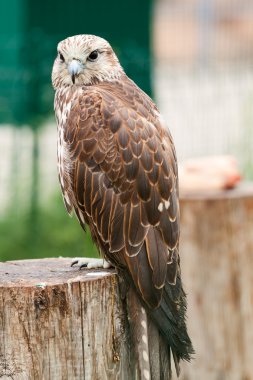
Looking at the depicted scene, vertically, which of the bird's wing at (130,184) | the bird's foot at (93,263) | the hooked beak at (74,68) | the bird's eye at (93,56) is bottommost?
the bird's foot at (93,263)

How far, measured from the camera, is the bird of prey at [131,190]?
5.79 metres

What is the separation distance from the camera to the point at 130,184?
6.02m

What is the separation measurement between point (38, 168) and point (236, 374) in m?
3.83

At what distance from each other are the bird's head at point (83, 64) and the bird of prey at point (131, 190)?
1.19 feet

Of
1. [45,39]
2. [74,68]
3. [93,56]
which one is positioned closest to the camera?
[74,68]

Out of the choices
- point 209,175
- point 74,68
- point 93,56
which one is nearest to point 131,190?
point 74,68

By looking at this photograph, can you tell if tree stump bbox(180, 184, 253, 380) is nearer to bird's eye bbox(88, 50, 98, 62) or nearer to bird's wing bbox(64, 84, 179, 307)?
bird's eye bbox(88, 50, 98, 62)

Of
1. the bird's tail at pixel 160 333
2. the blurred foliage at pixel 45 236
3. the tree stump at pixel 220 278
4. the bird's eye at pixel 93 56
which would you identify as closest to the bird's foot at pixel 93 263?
the bird's tail at pixel 160 333

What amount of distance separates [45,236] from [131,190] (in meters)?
5.16

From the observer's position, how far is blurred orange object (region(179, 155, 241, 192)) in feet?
27.8

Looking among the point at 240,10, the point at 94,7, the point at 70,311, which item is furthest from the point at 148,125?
the point at 240,10

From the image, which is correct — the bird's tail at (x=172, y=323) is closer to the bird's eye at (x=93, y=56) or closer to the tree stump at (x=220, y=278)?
the bird's eye at (x=93, y=56)

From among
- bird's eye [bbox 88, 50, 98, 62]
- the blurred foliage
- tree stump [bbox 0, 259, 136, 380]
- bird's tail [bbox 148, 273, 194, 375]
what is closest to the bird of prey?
bird's tail [bbox 148, 273, 194, 375]

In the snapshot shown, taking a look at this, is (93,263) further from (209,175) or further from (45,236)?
(45,236)
